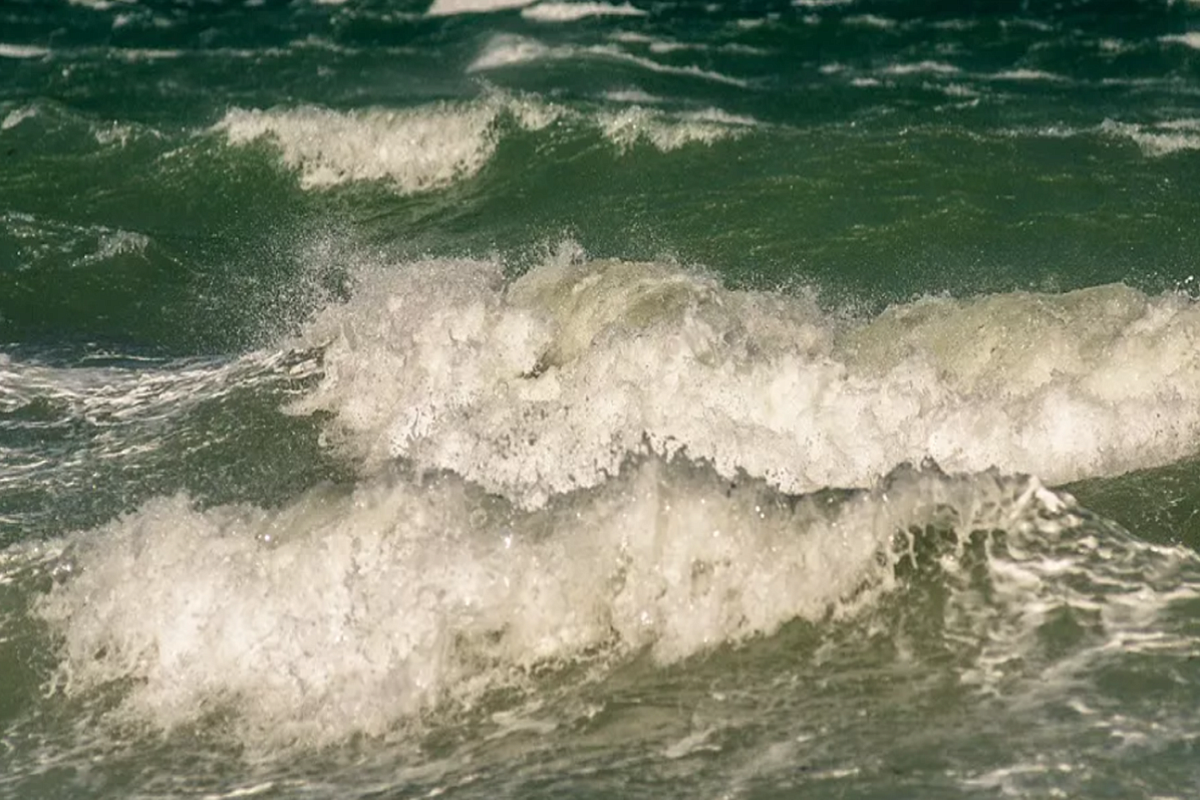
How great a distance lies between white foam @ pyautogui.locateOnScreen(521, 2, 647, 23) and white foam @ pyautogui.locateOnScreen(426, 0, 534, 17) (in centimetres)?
22

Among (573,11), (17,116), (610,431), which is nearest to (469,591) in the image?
(610,431)

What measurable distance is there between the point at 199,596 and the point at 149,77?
36.8 ft

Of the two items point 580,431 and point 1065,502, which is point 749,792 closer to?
point 1065,502

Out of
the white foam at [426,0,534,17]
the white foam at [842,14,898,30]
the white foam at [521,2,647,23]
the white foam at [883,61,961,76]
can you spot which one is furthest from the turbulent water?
the white foam at [426,0,534,17]

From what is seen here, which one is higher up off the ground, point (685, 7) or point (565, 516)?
point (685, 7)

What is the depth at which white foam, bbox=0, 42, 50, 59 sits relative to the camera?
18.4m

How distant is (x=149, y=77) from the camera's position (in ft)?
57.2

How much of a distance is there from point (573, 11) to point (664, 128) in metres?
3.91

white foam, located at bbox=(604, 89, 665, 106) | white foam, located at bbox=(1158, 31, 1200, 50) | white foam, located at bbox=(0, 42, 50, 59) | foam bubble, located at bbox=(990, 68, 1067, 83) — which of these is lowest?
foam bubble, located at bbox=(990, 68, 1067, 83)

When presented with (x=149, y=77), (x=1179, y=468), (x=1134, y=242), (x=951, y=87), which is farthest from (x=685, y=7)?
(x=1179, y=468)

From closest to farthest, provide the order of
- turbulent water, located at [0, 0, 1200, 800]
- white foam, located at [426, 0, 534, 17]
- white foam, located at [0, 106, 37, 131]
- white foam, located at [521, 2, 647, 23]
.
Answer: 1. turbulent water, located at [0, 0, 1200, 800]
2. white foam, located at [0, 106, 37, 131]
3. white foam, located at [521, 2, 647, 23]
4. white foam, located at [426, 0, 534, 17]

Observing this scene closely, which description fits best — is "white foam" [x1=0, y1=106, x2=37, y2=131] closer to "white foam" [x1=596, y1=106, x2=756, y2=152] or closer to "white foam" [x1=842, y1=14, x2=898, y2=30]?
"white foam" [x1=596, y1=106, x2=756, y2=152]

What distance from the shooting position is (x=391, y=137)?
15227 millimetres

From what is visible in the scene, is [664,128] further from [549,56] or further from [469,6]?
[469,6]
